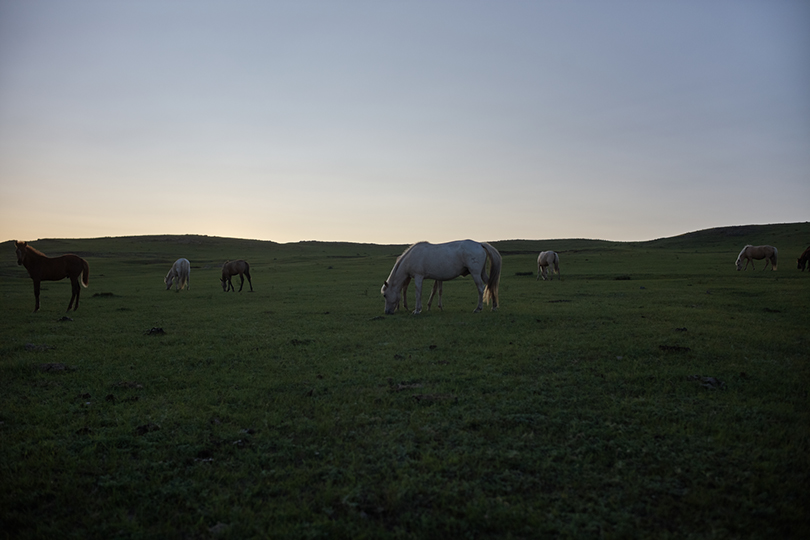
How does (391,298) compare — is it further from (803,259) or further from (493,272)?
(803,259)

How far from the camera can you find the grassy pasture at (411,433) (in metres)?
3.53

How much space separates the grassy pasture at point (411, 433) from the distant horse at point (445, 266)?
3712 millimetres

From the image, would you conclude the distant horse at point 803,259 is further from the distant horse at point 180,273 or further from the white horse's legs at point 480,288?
the distant horse at point 180,273

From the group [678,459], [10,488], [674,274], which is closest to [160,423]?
[10,488]

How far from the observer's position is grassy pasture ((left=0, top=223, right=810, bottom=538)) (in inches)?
139

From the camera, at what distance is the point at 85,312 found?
52.6 ft

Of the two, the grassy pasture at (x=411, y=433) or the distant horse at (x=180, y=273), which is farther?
the distant horse at (x=180, y=273)

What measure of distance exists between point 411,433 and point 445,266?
10121 millimetres

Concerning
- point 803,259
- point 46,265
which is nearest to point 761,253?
point 803,259

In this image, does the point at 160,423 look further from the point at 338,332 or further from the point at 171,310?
the point at 171,310

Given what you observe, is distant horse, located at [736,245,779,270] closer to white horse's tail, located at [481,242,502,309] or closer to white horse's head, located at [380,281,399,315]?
white horse's tail, located at [481,242,502,309]

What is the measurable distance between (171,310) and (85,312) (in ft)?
9.26

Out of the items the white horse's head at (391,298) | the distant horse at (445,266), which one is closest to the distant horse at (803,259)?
the distant horse at (445,266)

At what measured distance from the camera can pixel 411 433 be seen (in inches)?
198
